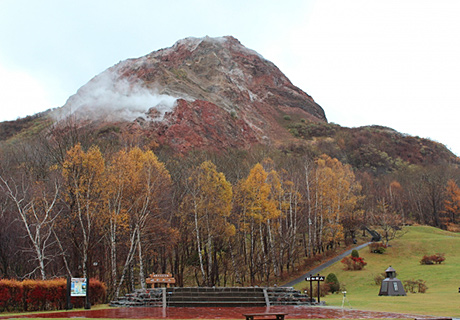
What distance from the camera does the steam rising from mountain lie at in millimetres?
71625

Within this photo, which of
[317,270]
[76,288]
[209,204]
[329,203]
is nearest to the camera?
[76,288]

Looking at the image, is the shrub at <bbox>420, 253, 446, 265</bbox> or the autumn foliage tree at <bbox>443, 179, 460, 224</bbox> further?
the autumn foliage tree at <bbox>443, 179, 460, 224</bbox>

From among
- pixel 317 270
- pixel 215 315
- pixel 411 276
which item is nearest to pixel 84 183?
pixel 215 315

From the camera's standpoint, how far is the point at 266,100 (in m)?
126

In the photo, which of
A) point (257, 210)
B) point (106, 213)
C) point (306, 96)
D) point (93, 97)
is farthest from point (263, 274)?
point (306, 96)

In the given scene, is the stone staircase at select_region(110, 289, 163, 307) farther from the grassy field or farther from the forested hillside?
the grassy field

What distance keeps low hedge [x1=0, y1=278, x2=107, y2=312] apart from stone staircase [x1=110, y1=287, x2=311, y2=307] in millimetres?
3391

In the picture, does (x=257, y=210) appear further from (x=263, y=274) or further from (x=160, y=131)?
(x=160, y=131)

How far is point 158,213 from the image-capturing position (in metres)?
31.8

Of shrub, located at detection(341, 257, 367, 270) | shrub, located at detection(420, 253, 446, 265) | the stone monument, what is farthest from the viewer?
shrub, located at detection(341, 257, 367, 270)

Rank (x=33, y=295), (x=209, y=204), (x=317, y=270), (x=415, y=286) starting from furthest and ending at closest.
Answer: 1. (x=317, y=270)
2. (x=209, y=204)
3. (x=415, y=286)
4. (x=33, y=295)

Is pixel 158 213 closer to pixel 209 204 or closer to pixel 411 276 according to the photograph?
pixel 209 204

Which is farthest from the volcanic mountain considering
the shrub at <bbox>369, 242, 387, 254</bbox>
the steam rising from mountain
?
the shrub at <bbox>369, 242, 387, 254</bbox>

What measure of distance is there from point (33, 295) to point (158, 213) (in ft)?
41.8
